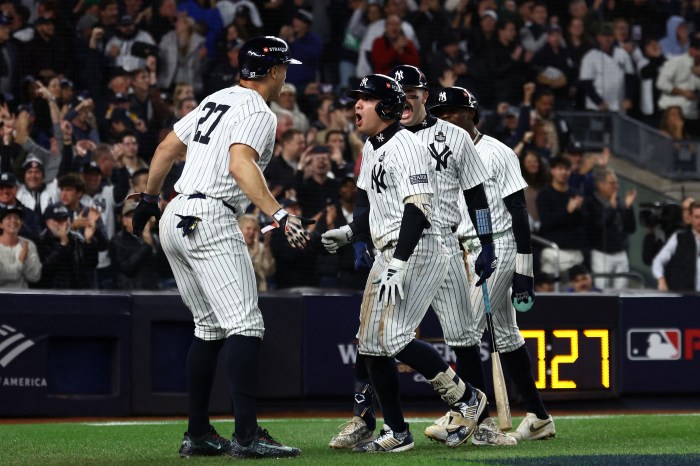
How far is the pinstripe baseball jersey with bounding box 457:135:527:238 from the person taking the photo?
7.00m

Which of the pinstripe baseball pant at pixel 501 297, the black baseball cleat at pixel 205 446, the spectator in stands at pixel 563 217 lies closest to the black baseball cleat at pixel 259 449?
the black baseball cleat at pixel 205 446

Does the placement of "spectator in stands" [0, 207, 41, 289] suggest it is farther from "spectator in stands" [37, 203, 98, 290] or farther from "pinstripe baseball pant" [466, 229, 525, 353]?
"pinstripe baseball pant" [466, 229, 525, 353]

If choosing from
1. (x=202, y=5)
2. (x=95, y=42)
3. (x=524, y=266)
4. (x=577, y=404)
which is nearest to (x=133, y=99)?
(x=95, y=42)

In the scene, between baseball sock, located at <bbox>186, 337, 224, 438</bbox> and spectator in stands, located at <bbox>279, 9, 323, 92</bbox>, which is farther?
spectator in stands, located at <bbox>279, 9, 323, 92</bbox>

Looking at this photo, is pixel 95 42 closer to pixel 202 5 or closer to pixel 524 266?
pixel 202 5

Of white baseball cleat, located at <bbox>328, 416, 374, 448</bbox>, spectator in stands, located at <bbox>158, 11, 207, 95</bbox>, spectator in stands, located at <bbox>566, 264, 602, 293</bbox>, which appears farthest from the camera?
spectator in stands, located at <bbox>158, 11, 207, 95</bbox>

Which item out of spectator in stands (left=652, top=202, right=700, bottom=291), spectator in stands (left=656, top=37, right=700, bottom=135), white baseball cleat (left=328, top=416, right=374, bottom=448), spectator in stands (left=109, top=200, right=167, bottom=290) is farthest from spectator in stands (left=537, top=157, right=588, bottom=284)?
white baseball cleat (left=328, top=416, right=374, bottom=448)

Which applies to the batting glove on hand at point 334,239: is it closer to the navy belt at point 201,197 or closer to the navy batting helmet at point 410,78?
the navy belt at point 201,197

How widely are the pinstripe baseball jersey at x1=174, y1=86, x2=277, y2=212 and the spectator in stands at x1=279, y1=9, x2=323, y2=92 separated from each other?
7.54 m

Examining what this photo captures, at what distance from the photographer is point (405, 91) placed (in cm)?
672

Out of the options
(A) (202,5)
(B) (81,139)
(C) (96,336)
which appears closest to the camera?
Answer: (C) (96,336)

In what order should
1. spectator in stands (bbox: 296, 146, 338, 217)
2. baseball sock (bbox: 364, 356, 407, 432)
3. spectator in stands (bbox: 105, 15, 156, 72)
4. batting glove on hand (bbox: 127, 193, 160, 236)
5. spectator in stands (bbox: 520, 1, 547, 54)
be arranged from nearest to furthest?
baseball sock (bbox: 364, 356, 407, 432)
batting glove on hand (bbox: 127, 193, 160, 236)
spectator in stands (bbox: 296, 146, 338, 217)
spectator in stands (bbox: 105, 15, 156, 72)
spectator in stands (bbox: 520, 1, 547, 54)

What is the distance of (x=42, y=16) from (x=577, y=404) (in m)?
6.70

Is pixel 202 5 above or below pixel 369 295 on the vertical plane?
above
